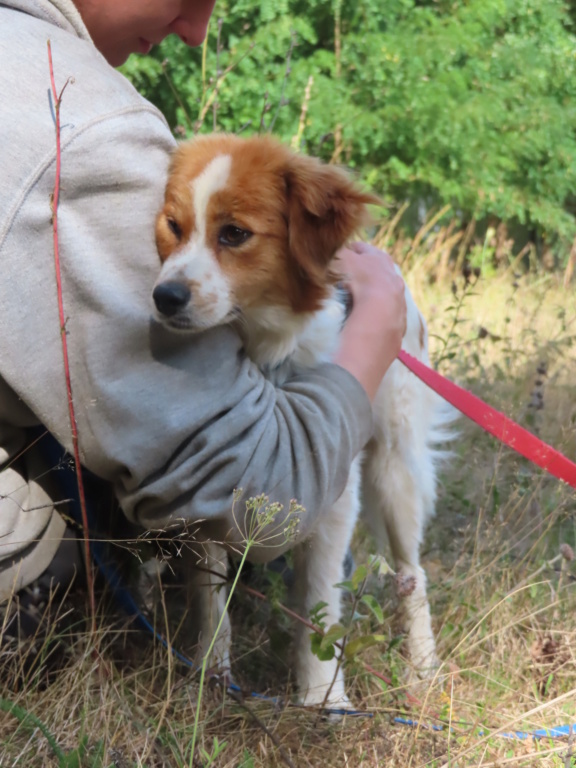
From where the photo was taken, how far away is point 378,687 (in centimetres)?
225

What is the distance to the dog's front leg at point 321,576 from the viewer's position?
2.23 metres

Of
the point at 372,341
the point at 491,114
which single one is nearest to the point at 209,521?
the point at 372,341

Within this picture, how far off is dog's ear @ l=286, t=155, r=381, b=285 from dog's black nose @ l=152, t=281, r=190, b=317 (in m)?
0.41

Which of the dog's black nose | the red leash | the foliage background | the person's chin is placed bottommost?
the foliage background

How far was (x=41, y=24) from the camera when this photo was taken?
5.03 feet

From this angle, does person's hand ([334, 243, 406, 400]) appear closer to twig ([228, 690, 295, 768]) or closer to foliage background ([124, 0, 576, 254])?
twig ([228, 690, 295, 768])

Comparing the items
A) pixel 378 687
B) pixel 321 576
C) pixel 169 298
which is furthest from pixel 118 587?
pixel 169 298

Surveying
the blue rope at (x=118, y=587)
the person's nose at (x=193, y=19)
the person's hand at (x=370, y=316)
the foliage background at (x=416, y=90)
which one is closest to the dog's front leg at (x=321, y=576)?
the blue rope at (x=118, y=587)

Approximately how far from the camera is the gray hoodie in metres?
1.42

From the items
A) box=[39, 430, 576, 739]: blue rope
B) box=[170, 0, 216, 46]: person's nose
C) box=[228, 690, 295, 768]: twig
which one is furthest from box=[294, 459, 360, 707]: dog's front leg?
box=[170, 0, 216, 46]: person's nose

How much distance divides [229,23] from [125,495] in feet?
23.9

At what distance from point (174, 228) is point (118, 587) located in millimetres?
906

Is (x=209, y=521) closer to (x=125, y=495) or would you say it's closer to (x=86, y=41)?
(x=125, y=495)

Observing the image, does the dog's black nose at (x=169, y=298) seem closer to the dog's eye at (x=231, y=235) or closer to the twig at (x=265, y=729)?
the dog's eye at (x=231, y=235)
